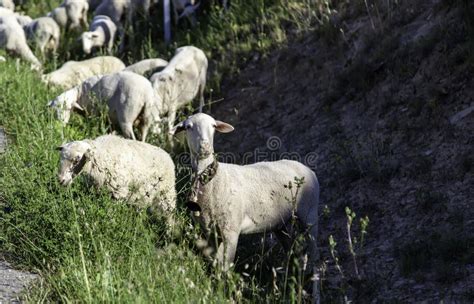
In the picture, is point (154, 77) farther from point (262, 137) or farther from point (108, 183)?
point (108, 183)

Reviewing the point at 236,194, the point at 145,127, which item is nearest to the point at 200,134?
the point at 236,194

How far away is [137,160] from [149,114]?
2.80 meters

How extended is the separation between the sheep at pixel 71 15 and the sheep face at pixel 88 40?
1.69 metres

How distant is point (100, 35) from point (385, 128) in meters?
7.72

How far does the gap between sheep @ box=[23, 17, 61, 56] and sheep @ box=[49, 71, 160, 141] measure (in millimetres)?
5167

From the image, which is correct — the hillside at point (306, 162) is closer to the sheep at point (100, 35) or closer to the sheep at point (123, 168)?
the sheep at point (123, 168)

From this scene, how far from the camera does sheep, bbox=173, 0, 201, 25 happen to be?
54.0 ft

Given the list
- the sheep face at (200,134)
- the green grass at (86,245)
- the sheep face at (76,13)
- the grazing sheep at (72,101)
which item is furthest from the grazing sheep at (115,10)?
the sheep face at (200,134)

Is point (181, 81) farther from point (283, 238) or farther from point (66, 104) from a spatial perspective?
point (283, 238)

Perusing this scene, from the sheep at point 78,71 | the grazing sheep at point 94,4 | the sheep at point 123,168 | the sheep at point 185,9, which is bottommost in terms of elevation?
the sheep at point 123,168

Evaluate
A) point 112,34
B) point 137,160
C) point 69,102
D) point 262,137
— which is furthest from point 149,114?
point 112,34

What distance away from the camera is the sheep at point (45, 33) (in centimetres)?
1562

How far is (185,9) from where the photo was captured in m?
16.7

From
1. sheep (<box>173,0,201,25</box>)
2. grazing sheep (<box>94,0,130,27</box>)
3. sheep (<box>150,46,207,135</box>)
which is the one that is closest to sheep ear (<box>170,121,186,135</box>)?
sheep (<box>150,46,207,135</box>)
